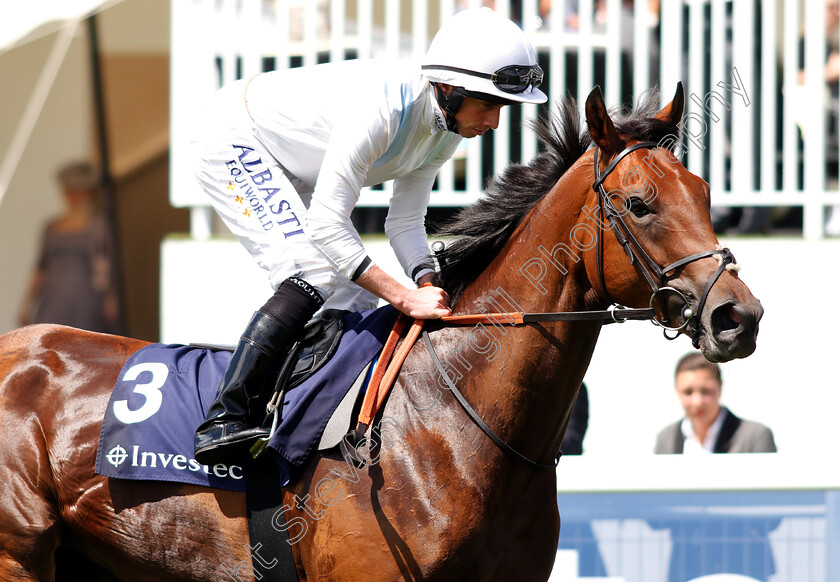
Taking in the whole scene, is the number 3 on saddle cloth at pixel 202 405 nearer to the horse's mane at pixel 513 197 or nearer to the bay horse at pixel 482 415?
the bay horse at pixel 482 415

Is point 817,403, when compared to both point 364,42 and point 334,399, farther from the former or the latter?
point 334,399

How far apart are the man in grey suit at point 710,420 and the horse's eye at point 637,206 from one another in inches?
105

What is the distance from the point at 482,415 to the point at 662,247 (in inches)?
27.6

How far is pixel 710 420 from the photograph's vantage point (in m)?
5.14

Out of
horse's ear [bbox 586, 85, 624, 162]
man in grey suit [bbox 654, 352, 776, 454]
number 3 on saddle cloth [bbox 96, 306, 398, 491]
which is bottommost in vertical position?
man in grey suit [bbox 654, 352, 776, 454]

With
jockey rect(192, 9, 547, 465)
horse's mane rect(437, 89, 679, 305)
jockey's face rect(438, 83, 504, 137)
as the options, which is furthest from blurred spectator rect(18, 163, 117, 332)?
jockey's face rect(438, 83, 504, 137)

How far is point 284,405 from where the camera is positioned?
285cm

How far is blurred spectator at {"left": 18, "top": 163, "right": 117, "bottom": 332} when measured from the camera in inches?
304

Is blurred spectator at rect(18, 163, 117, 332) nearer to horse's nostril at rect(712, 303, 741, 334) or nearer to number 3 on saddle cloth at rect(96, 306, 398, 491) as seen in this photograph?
number 3 on saddle cloth at rect(96, 306, 398, 491)

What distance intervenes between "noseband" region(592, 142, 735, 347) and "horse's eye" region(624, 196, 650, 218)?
1.3 inches

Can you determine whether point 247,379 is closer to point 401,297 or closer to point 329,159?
point 401,297

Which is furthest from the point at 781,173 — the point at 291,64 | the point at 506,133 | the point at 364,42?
the point at 291,64

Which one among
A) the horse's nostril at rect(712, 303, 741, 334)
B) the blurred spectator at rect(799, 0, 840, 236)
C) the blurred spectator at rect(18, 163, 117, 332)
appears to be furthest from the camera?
the blurred spectator at rect(18, 163, 117, 332)

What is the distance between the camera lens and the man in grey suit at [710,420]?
5.04 meters
